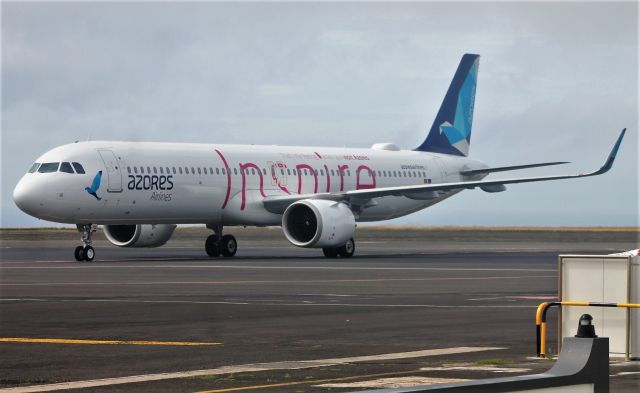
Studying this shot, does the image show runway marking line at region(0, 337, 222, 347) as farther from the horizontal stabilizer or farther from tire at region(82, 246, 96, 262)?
the horizontal stabilizer

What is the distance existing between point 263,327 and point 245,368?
5.09 metres

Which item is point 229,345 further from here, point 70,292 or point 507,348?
point 70,292

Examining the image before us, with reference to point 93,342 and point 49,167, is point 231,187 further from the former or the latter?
point 93,342

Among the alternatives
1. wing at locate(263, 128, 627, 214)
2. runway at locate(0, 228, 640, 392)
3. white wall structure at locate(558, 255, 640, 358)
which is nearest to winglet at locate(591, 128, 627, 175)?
wing at locate(263, 128, 627, 214)

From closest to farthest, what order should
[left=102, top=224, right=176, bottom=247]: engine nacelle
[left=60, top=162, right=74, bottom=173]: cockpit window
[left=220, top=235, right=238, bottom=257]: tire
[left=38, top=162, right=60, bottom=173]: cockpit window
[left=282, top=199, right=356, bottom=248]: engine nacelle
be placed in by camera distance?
1. [left=60, top=162, right=74, bottom=173]: cockpit window
2. [left=38, top=162, right=60, bottom=173]: cockpit window
3. [left=282, top=199, right=356, bottom=248]: engine nacelle
4. [left=220, top=235, right=238, bottom=257]: tire
5. [left=102, top=224, right=176, bottom=247]: engine nacelle

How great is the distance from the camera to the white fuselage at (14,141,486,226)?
143 feet

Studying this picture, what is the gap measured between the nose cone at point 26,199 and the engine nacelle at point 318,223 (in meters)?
9.02

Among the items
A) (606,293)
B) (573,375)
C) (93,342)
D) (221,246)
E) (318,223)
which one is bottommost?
(93,342)

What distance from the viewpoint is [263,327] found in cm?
2008

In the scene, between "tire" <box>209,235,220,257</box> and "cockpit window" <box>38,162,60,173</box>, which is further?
"tire" <box>209,235,220,257</box>

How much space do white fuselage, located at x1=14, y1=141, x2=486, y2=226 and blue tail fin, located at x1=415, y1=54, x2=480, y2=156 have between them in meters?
2.32

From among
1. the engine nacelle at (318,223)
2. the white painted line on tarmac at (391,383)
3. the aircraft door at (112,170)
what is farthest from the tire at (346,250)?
the white painted line on tarmac at (391,383)

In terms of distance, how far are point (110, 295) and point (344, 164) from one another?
27882 mm

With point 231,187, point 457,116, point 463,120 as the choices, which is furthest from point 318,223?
point 463,120
